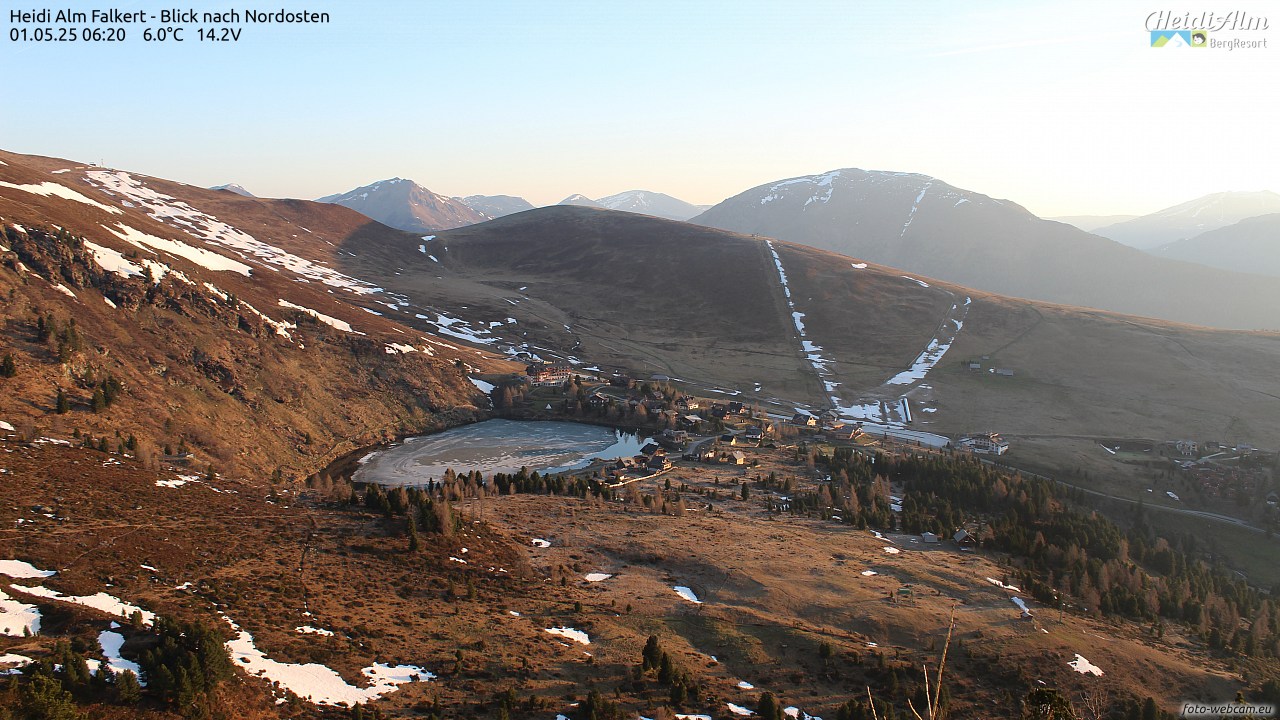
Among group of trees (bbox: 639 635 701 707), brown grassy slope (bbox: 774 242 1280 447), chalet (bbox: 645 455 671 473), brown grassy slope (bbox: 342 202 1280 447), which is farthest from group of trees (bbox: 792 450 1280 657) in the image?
brown grassy slope (bbox: 342 202 1280 447)

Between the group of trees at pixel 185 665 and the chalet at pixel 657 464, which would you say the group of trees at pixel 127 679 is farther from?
the chalet at pixel 657 464

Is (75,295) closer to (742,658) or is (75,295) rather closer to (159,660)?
(159,660)

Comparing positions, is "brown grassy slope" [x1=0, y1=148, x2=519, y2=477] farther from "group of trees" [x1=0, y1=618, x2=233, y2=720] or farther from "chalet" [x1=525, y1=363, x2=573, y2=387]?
"group of trees" [x1=0, y1=618, x2=233, y2=720]

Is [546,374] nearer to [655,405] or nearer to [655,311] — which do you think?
[655,405]

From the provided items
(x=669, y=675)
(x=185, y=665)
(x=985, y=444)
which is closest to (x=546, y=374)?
(x=985, y=444)

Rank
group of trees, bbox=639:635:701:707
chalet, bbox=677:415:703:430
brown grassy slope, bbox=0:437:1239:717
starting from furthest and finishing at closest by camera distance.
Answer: chalet, bbox=677:415:703:430
brown grassy slope, bbox=0:437:1239:717
group of trees, bbox=639:635:701:707
